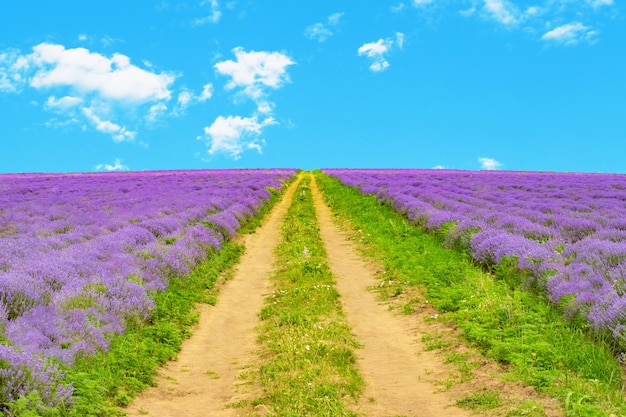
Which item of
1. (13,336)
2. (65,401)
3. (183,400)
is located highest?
(13,336)

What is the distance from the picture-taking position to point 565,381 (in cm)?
640

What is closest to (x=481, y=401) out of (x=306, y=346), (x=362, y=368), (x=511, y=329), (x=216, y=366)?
(x=362, y=368)

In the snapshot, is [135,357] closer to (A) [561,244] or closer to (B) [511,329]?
(B) [511,329]

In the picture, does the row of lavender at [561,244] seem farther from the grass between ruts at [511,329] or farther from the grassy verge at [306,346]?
the grassy verge at [306,346]

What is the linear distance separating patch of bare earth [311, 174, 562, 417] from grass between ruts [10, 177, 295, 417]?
3.21 m

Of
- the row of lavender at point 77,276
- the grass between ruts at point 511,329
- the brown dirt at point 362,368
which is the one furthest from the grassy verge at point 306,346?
the row of lavender at point 77,276

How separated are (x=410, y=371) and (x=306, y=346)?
171cm

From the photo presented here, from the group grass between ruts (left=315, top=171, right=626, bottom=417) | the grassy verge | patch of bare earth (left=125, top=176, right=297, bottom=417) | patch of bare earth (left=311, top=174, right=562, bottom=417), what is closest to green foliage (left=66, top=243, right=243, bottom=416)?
patch of bare earth (left=125, top=176, right=297, bottom=417)

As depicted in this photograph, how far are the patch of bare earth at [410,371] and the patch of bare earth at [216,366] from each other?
1.86 metres

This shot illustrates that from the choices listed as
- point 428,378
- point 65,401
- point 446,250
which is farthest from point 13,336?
point 446,250

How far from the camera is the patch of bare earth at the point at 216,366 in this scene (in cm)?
657

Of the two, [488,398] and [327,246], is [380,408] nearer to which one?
[488,398]

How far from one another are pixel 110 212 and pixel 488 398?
62.1 feet

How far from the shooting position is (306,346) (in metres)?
7.93
